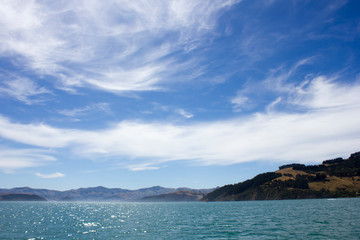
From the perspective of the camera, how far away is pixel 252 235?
45344mm

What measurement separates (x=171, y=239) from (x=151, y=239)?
12.1 feet

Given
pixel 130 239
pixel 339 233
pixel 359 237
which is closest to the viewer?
pixel 359 237

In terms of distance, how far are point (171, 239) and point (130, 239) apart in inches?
298

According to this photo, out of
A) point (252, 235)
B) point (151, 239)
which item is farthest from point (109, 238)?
A: point (252, 235)

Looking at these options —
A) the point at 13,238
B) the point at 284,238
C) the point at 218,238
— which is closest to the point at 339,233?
the point at 284,238

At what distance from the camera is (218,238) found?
43.9m

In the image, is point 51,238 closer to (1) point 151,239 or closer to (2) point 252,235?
(1) point 151,239

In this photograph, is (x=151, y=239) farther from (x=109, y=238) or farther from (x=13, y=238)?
(x=13, y=238)

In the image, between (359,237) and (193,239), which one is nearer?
(359,237)

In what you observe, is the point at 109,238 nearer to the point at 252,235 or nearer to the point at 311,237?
the point at 252,235

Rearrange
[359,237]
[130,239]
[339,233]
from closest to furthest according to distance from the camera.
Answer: [359,237]
[339,233]
[130,239]

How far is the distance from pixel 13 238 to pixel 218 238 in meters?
38.4

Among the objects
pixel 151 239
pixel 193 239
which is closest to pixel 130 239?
pixel 151 239

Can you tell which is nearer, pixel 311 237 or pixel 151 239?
pixel 311 237
